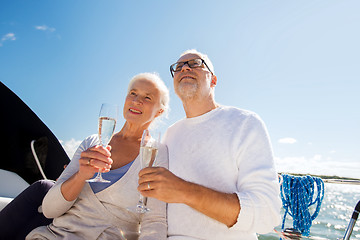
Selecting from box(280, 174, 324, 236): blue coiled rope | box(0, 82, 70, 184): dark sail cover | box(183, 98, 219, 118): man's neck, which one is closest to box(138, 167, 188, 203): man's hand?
box(183, 98, 219, 118): man's neck

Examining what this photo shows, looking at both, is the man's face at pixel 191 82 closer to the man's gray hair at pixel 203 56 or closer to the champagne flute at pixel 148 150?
the man's gray hair at pixel 203 56

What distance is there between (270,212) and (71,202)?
139 centimetres

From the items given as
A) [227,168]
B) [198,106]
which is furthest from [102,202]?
[198,106]

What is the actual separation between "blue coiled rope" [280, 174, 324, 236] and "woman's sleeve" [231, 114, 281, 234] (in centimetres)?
125

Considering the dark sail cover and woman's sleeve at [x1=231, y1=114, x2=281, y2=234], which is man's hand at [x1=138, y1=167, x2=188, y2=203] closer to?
woman's sleeve at [x1=231, y1=114, x2=281, y2=234]

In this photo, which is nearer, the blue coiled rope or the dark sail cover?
the blue coiled rope

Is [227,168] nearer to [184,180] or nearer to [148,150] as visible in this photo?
[184,180]

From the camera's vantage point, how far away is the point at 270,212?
1550 millimetres

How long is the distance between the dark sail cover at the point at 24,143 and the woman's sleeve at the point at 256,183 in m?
3.71

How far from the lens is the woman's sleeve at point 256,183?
4.94 feet

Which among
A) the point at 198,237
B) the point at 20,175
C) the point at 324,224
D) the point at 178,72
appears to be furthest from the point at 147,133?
the point at 324,224

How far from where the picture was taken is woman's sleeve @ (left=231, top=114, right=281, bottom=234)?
151cm

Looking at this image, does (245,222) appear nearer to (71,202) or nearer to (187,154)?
(187,154)

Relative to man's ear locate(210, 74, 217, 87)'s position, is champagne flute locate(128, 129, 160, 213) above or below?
below
